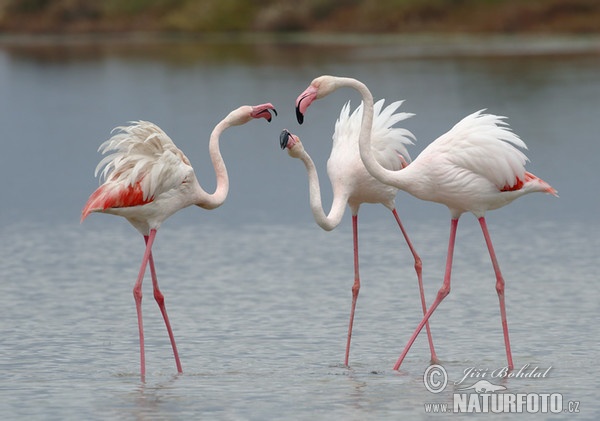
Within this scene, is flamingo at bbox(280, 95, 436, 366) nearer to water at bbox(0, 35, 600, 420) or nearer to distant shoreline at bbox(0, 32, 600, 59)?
water at bbox(0, 35, 600, 420)

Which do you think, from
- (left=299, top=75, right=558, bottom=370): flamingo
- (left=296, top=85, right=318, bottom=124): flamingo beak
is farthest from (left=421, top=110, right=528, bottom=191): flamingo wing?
(left=296, top=85, right=318, bottom=124): flamingo beak

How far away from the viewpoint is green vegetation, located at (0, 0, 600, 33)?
4750 cm

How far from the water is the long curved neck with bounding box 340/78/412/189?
117 centimetres

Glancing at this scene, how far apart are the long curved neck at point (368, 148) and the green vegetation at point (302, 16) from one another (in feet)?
126

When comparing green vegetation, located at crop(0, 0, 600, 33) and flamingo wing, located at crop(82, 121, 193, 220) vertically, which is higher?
green vegetation, located at crop(0, 0, 600, 33)

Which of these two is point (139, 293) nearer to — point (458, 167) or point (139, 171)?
point (139, 171)

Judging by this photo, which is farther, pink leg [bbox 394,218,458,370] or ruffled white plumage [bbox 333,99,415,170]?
ruffled white plumage [bbox 333,99,415,170]

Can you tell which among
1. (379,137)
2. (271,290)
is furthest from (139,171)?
(271,290)

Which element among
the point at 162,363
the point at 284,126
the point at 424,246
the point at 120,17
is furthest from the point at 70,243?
the point at 120,17

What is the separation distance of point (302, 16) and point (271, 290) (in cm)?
4468

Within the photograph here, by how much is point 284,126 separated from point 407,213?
8.17 m

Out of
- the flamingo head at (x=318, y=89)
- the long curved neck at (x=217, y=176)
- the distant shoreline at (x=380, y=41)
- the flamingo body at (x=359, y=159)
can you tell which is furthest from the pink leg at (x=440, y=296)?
the distant shoreline at (x=380, y=41)

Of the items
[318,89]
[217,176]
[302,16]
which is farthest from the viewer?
[302,16]

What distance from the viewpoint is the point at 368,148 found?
8.24 meters
